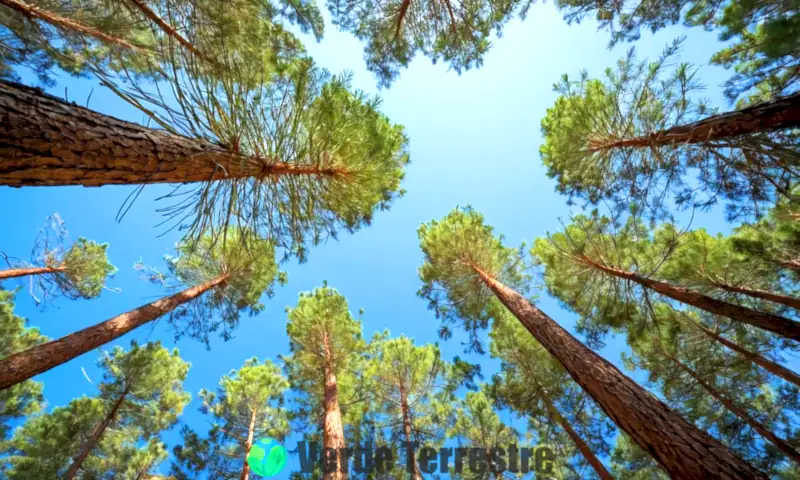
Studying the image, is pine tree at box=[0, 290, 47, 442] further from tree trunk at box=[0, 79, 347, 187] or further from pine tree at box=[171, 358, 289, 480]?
tree trunk at box=[0, 79, 347, 187]

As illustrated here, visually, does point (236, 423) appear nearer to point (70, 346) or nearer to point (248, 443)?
point (248, 443)

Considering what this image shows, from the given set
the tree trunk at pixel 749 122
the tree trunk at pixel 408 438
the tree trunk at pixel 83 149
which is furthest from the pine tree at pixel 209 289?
the tree trunk at pixel 749 122

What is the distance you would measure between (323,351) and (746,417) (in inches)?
308

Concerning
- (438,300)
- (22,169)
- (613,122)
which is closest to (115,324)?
(22,169)

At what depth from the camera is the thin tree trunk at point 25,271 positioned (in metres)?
6.48

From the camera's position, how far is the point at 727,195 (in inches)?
180

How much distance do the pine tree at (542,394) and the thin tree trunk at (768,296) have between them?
3.19m

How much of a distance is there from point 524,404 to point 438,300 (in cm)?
280

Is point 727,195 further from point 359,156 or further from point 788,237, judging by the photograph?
point 359,156

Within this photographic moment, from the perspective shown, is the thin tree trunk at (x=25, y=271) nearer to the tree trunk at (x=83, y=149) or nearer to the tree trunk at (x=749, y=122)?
the tree trunk at (x=83, y=149)

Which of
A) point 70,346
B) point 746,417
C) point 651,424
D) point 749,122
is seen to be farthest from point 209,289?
point 746,417

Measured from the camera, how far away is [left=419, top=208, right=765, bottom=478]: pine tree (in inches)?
80.1

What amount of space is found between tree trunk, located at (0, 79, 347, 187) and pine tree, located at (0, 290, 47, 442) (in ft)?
30.3

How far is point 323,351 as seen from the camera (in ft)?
24.6
